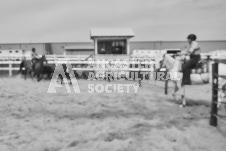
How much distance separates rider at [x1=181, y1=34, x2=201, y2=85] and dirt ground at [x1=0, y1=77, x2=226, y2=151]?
3.24ft

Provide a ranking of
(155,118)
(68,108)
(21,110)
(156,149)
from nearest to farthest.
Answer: (156,149)
(155,118)
(21,110)
(68,108)

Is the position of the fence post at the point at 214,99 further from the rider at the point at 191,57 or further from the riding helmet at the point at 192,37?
the riding helmet at the point at 192,37

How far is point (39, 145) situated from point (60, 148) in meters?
0.40

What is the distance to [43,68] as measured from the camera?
13.0m

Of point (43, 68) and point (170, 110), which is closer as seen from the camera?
point (170, 110)

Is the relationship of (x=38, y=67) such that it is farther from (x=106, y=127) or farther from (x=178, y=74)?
(x=106, y=127)

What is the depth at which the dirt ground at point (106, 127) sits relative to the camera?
3.39 metres

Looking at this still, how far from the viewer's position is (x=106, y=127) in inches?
168

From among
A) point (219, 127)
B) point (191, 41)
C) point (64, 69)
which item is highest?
point (191, 41)

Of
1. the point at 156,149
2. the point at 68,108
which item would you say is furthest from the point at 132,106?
the point at 156,149

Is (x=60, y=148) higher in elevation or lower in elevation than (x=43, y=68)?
lower

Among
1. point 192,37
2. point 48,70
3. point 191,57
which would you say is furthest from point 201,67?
point 48,70

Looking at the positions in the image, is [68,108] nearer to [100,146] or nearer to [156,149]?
[100,146]

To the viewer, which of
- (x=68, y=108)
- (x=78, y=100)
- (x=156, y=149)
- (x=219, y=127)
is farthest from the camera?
(x=78, y=100)
